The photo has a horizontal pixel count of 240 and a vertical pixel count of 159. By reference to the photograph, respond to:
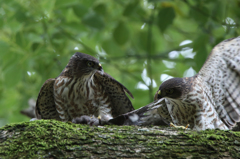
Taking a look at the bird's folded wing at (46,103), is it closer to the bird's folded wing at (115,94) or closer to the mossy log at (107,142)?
the bird's folded wing at (115,94)

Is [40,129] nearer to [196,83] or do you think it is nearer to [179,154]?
[179,154]

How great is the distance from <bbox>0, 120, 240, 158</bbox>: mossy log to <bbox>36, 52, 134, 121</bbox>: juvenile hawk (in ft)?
5.10

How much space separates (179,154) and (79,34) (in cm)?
357

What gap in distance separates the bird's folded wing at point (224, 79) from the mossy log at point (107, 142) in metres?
1.68

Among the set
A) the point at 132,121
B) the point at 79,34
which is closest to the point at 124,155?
the point at 132,121

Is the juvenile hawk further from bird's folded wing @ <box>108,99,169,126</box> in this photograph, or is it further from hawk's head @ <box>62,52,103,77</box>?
bird's folded wing @ <box>108,99,169,126</box>

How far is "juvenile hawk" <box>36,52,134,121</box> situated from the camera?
13.7 ft

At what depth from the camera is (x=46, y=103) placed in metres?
4.50

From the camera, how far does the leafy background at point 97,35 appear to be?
4.89 m

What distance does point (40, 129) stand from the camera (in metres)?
2.42

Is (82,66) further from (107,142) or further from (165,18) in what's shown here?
(107,142)

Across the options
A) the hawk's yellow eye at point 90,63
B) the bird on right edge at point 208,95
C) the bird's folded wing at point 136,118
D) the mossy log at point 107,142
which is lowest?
the mossy log at point 107,142

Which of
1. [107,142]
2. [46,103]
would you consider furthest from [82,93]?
[107,142]

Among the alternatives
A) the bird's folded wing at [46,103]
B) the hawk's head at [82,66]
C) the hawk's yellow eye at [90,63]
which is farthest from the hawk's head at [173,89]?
the bird's folded wing at [46,103]
